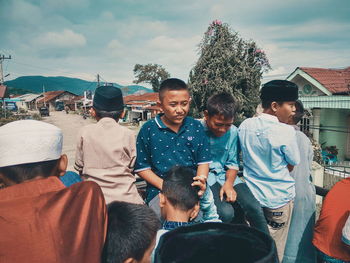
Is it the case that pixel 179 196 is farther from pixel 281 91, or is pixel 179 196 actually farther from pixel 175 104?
pixel 281 91

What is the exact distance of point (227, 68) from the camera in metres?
10.2

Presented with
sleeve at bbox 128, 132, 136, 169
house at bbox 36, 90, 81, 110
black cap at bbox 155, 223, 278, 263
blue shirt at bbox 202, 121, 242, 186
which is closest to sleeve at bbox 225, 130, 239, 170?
blue shirt at bbox 202, 121, 242, 186

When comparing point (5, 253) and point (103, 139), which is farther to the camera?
point (103, 139)

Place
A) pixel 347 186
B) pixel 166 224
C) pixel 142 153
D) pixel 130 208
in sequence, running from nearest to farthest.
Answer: pixel 130 208
pixel 166 224
pixel 347 186
pixel 142 153

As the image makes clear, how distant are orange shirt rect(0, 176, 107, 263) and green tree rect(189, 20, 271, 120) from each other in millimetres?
9603

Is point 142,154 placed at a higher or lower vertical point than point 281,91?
lower

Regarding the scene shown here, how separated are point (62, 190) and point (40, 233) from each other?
169mm

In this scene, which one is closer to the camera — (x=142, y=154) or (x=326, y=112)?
(x=142, y=154)

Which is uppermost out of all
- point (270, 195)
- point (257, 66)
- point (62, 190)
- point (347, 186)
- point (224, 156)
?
point (257, 66)

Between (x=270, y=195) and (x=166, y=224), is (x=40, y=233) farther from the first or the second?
(x=270, y=195)

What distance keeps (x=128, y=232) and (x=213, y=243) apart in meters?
0.41

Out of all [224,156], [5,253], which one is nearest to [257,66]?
[224,156]

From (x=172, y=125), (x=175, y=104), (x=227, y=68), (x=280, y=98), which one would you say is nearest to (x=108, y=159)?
(x=172, y=125)

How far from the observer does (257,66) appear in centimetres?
1102
